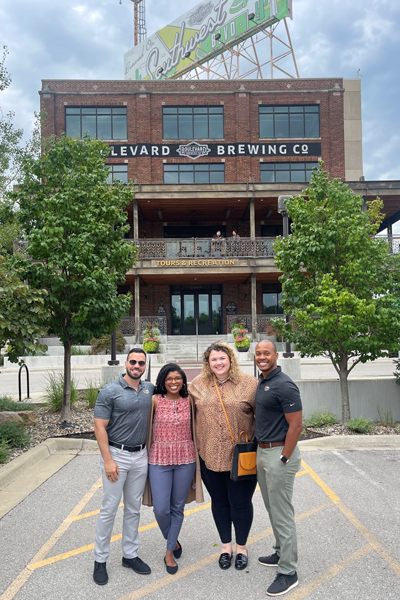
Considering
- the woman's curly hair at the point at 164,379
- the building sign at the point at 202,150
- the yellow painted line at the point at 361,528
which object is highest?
the building sign at the point at 202,150

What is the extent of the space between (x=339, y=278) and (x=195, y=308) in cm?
2009

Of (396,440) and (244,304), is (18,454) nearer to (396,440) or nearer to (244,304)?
(396,440)

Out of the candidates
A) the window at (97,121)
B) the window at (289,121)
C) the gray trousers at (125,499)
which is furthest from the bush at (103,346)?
the gray trousers at (125,499)

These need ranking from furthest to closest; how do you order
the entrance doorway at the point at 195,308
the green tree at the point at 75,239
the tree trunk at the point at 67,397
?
the entrance doorway at the point at 195,308
the tree trunk at the point at 67,397
the green tree at the point at 75,239

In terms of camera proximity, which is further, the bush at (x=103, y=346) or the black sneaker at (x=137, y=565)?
the bush at (x=103, y=346)

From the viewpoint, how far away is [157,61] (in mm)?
37844

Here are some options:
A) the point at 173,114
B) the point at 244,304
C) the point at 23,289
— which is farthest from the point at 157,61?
the point at 23,289

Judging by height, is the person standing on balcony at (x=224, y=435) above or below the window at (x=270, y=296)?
below

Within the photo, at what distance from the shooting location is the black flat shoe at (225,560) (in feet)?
11.9

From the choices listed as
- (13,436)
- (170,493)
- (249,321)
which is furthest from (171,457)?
(249,321)

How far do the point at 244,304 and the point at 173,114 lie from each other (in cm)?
1311

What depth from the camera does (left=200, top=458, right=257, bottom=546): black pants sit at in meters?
3.61

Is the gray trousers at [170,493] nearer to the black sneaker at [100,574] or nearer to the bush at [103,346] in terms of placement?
the black sneaker at [100,574]

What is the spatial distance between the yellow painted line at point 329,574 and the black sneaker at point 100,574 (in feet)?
4.51
